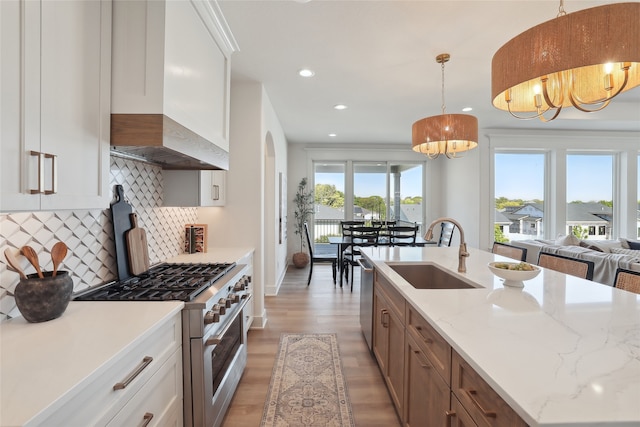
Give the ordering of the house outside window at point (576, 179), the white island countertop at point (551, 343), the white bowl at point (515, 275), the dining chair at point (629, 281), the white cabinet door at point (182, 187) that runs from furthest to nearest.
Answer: the house outside window at point (576, 179) < the white cabinet door at point (182, 187) < the dining chair at point (629, 281) < the white bowl at point (515, 275) < the white island countertop at point (551, 343)

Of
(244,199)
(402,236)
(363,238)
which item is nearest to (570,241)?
(402,236)

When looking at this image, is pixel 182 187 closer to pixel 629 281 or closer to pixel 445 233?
pixel 629 281

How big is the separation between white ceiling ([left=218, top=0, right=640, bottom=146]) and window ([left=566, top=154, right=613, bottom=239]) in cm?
161

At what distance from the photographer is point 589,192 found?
562 cm

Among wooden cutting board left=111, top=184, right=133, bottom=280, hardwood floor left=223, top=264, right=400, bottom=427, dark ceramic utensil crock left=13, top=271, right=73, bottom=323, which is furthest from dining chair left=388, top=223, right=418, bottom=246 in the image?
dark ceramic utensil crock left=13, top=271, right=73, bottom=323

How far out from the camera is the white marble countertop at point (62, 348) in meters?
0.71

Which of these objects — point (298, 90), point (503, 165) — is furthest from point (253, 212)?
point (503, 165)

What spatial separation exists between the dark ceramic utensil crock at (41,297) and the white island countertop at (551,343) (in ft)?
4.76

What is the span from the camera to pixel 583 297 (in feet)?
4.55

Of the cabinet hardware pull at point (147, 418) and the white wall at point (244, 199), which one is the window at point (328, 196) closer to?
the white wall at point (244, 199)

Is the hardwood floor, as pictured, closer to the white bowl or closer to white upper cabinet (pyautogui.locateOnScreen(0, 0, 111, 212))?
the white bowl

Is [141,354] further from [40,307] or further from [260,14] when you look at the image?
[260,14]

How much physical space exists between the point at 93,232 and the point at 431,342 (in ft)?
5.88

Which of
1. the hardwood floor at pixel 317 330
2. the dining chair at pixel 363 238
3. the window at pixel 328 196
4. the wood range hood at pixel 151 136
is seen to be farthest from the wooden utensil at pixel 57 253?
the window at pixel 328 196
